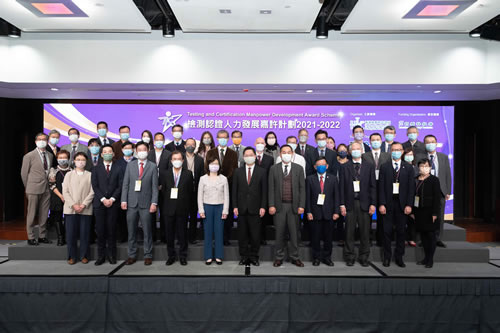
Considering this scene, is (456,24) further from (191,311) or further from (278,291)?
(191,311)

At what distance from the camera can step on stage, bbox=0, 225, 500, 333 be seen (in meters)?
3.96

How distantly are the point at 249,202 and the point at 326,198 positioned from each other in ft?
3.14

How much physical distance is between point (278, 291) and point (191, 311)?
97 cm

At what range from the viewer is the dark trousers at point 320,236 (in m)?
4.64

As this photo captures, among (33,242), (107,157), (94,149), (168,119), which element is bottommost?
(33,242)

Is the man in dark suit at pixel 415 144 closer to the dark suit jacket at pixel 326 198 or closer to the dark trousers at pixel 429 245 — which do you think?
the dark trousers at pixel 429 245

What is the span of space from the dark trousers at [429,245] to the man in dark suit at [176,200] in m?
3.01

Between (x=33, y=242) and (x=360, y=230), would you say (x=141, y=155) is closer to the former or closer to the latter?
(x=33, y=242)

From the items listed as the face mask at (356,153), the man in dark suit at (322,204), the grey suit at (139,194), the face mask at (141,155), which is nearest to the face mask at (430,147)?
the face mask at (356,153)

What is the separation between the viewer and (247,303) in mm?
4023

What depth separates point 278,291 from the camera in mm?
4043

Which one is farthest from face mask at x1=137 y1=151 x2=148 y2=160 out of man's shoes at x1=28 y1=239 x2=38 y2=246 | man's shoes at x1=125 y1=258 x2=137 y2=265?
man's shoes at x1=28 y1=239 x2=38 y2=246

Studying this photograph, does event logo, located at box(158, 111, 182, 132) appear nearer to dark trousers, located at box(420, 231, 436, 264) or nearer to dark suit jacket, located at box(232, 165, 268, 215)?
dark suit jacket, located at box(232, 165, 268, 215)

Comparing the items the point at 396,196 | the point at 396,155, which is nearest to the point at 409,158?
the point at 396,155
